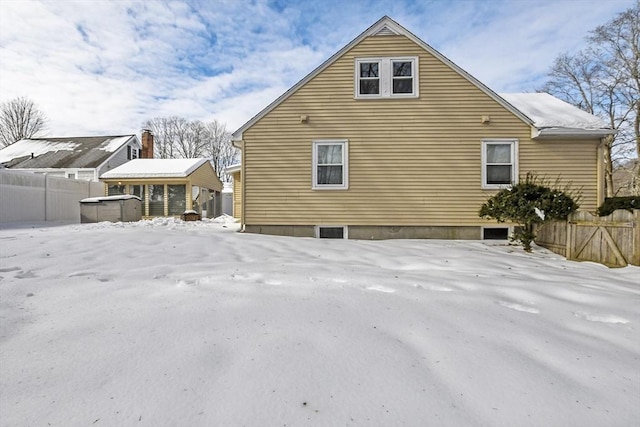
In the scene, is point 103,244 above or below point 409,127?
below

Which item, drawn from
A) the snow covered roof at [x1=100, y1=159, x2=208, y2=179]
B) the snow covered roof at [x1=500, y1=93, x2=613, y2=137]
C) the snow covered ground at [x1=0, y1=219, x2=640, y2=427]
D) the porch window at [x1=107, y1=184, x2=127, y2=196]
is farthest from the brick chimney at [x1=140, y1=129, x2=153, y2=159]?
the snow covered roof at [x1=500, y1=93, x2=613, y2=137]

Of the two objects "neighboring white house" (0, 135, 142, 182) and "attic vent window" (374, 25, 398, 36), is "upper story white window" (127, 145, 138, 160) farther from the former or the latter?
"attic vent window" (374, 25, 398, 36)

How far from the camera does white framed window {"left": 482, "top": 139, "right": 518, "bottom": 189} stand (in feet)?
28.8

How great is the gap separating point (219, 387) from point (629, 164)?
2630cm

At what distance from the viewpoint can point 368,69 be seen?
9148 mm

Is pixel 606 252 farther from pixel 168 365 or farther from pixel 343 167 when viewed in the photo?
pixel 168 365

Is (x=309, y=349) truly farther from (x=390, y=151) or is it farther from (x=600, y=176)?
(x=600, y=176)

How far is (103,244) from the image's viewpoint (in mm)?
5652

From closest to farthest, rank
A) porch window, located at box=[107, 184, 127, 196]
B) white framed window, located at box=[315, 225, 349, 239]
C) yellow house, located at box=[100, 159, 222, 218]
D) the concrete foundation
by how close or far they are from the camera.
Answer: the concrete foundation, white framed window, located at box=[315, 225, 349, 239], yellow house, located at box=[100, 159, 222, 218], porch window, located at box=[107, 184, 127, 196]

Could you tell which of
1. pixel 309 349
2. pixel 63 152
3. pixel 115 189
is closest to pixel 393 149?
pixel 309 349

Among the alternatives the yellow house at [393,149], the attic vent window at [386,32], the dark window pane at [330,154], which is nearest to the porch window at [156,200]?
the yellow house at [393,149]

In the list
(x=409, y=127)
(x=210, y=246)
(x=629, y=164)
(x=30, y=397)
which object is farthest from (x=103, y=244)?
(x=629, y=164)

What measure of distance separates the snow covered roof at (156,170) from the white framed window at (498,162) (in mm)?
14836

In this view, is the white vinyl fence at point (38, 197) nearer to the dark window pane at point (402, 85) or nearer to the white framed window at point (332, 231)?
the white framed window at point (332, 231)
